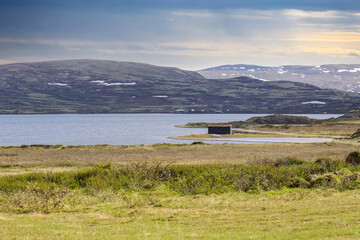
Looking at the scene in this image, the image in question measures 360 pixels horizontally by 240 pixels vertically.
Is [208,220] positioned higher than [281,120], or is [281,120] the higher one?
[208,220]

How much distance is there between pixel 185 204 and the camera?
2066 cm

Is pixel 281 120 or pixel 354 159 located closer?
pixel 354 159

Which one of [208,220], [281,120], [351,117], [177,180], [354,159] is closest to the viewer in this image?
[208,220]

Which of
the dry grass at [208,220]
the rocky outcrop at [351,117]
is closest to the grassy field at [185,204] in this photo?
the dry grass at [208,220]

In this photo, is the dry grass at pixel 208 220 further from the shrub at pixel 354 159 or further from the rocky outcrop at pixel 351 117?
the rocky outcrop at pixel 351 117

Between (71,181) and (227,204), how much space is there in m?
10.6

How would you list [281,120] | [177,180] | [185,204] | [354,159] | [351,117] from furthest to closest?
[351,117] < [281,120] < [354,159] < [177,180] < [185,204]

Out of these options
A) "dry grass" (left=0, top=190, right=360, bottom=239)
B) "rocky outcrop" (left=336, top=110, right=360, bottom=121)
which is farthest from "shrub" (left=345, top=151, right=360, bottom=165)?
"rocky outcrop" (left=336, top=110, right=360, bottom=121)

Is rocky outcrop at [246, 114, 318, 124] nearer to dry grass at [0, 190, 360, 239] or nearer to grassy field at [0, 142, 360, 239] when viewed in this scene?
grassy field at [0, 142, 360, 239]

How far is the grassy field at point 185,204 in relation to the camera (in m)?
14.6

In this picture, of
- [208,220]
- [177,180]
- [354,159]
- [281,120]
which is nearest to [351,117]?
[281,120]

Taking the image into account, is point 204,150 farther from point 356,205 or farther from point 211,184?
point 356,205

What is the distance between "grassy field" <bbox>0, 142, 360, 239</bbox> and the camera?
1460 centimetres

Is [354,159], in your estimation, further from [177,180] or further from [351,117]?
[351,117]
